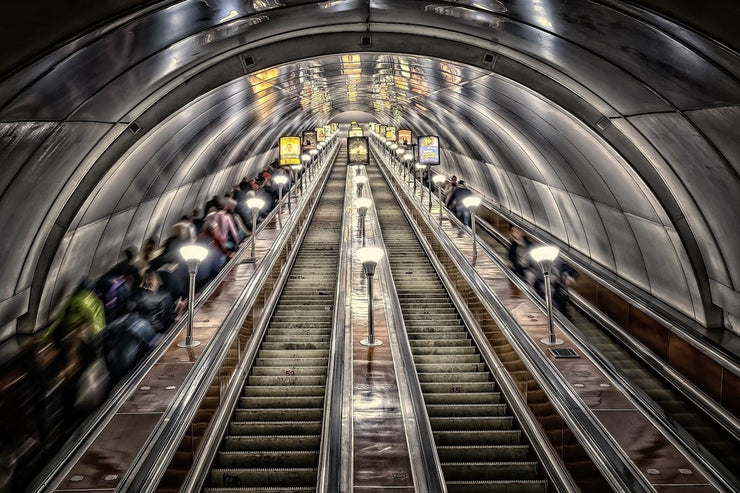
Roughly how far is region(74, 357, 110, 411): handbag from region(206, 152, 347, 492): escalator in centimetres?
133

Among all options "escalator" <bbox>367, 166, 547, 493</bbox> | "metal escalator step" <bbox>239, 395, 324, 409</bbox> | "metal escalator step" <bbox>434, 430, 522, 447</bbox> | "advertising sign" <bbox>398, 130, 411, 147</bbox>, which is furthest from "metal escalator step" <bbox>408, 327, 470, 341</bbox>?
"advertising sign" <bbox>398, 130, 411, 147</bbox>

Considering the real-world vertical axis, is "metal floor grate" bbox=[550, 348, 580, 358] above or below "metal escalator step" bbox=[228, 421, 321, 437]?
above

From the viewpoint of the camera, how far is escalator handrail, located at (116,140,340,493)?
13.9 feet

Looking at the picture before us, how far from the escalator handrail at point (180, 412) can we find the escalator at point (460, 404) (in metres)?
2.57

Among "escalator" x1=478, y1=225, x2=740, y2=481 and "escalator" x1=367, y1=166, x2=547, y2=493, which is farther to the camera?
"escalator" x1=478, y1=225, x2=740, y2=481

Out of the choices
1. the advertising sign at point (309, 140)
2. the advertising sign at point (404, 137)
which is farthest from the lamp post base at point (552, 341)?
the advertising sign at point (404, 137)

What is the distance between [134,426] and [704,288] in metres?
7.76

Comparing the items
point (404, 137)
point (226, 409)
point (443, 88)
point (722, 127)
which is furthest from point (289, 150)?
point (722, 127)

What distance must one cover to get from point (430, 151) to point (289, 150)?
18.8 ft

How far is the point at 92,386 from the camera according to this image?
5.27 meters

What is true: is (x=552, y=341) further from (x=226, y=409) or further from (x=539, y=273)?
(x=226, y=409)

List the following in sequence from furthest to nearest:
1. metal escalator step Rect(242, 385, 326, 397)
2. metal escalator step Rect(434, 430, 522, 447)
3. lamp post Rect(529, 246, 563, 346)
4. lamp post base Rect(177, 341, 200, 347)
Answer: metal escalator step Rect(242, 385, 326, 397) < lamp post Rect(529, 246, 563, 346) < lamp post base Rect(177, 341, 200, 347) < metal escalator step Rect(434, 430, 522, 447)

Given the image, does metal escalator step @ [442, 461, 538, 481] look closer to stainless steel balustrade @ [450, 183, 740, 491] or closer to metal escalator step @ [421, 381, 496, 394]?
stainless steel balustrade @ [450, 183, 740, 491]

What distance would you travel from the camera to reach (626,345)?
27.7ft
